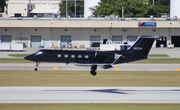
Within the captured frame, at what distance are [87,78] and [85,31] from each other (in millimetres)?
53326

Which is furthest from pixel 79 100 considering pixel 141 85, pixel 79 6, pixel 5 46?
pixel 79 6

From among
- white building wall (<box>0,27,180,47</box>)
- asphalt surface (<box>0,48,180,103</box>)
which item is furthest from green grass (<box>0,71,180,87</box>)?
white building wall (<box>0,27,180,47</box>)

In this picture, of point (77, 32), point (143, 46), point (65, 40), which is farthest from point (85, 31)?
point (143, 46)

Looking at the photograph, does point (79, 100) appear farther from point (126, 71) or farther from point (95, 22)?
point (95, 22)

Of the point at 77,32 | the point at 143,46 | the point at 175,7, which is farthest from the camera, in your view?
the point at 175,7

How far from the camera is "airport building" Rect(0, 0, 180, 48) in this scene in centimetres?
9875

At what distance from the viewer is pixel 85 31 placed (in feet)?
331

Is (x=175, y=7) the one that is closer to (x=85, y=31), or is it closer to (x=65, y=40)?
(x=85, y=31)

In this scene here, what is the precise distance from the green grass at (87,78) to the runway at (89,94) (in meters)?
3.48

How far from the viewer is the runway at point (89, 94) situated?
3400 cm

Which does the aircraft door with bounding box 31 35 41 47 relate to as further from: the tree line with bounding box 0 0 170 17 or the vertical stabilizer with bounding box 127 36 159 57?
the vertical stabilizer with bounding box 127 36 159 57

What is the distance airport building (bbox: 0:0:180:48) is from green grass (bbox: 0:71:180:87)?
45331 millimetres
